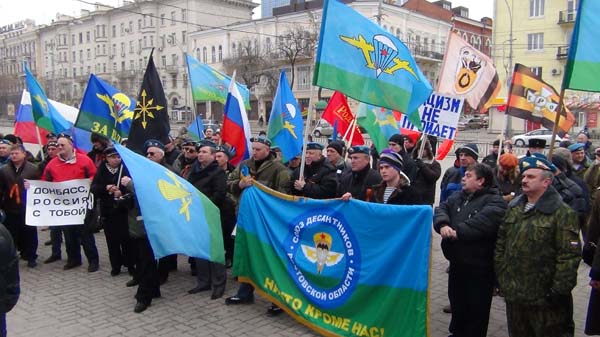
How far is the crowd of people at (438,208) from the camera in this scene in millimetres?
4027

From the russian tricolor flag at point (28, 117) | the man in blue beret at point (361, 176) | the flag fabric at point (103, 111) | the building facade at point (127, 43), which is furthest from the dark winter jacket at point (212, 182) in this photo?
the building facade at point (127, 43)

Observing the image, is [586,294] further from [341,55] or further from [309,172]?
[341,55]

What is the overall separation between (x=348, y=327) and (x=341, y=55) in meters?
2.85

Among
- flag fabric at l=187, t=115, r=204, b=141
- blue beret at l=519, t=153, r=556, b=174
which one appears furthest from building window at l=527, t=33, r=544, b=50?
blue beret at l=519, t=153, r=556, b=174

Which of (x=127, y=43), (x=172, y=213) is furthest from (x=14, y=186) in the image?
(x=127, y=43)

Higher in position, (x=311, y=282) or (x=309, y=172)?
(x=309, y=172)

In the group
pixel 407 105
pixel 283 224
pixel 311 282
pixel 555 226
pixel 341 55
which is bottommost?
pixel 311 282

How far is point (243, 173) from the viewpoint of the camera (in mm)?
6203

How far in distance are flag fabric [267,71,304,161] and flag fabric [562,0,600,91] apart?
141 inches

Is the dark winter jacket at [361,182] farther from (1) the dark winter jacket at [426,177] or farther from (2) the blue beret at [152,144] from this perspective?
(2) the blue beret at [152,144]

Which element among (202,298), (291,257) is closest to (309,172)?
(291,257)

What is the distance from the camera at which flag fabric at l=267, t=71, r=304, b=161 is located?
7.30 metres

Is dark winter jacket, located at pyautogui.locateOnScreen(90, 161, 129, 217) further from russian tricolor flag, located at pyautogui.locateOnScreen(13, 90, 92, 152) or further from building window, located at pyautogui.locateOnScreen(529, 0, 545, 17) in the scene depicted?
building window, located at pyautogui.locateOnScreen(529, 0, 545, 17)

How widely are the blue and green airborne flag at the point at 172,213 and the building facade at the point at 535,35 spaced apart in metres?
45.8
